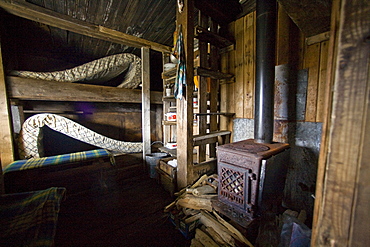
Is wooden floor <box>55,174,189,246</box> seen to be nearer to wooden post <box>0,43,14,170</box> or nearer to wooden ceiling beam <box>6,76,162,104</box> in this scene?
wooden post <box>0,43,14,170</box>

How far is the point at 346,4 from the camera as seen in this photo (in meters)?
0.66

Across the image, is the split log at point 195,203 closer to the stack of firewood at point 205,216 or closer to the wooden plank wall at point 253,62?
the stack of firewood at point 205,216

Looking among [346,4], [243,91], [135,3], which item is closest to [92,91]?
[135,3]

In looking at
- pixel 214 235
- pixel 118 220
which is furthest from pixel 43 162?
pixel 214 235

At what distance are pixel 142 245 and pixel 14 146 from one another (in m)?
3.17

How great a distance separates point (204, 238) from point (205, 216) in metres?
0.26

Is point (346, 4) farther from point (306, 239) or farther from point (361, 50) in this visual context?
point (306, 239)

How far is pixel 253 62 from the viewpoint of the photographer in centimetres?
275

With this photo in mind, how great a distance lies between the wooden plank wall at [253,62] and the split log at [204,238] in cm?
209

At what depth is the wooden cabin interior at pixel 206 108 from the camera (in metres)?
0.69

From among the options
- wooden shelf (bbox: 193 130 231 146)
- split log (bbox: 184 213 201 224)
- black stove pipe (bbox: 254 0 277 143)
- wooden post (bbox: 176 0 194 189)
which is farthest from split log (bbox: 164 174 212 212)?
black stove pipe (bbox: 254 0 277 143)

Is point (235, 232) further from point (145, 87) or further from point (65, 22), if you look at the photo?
point (65, 22)

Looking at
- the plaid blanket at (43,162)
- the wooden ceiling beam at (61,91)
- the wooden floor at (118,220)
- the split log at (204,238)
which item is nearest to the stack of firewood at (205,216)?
the split log at (204,238)

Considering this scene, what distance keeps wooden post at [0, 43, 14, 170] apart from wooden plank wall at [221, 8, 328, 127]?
167 inches
